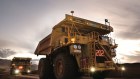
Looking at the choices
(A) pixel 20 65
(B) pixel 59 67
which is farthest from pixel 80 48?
(A) pixel 20 65

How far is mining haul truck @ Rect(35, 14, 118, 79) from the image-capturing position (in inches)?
352

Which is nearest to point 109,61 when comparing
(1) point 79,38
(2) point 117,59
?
(2) point 117,59

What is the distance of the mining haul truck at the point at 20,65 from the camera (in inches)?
979

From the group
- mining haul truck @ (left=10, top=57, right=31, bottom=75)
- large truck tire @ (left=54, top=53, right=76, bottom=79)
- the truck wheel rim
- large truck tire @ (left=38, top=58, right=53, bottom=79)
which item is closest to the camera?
large truck tire @ (left=54, top=53, right=76, bottom=79)

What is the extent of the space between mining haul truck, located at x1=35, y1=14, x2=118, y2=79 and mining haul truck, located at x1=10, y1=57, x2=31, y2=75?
48.4 feet

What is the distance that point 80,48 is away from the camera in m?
9.27

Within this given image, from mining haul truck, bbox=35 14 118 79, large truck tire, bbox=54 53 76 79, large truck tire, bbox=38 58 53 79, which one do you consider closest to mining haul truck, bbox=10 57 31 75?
large truck tire, bbox=38 58 53 79

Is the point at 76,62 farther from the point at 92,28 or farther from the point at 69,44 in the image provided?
the point at 92,28

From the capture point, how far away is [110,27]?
11.3m

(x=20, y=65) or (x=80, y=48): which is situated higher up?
(x=80, y=48)

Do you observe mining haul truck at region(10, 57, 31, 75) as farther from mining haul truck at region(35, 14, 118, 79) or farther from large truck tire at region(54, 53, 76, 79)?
large truck tire at region(54, 53, 76, 79)

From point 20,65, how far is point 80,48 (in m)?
17.7

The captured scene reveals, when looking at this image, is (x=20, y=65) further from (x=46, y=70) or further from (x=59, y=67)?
(x=59, y=67)

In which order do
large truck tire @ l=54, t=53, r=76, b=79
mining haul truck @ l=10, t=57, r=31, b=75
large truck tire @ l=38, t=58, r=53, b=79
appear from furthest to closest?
mining haul truck @ l=10, t=57, r=31, b=75
large truck tire @ l=38, t=58, r=53, b=79
large truck tire @ l=54, t=53, r=76, b=79
